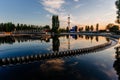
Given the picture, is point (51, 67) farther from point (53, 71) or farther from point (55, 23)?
point (55, 23)

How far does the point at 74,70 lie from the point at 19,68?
1053cm

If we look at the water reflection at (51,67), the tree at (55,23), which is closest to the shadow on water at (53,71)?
the water reflection at (51,67)

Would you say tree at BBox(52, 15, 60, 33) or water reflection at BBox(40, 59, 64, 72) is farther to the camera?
tree at BBox(52, 15, 60, 33)

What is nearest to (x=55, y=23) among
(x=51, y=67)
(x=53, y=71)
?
(x=51, y=67)

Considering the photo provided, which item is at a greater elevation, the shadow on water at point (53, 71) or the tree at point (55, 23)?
the tree at point (55, 23)

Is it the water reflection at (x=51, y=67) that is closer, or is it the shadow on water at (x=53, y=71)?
the shadow on water at (x=53, y=71)

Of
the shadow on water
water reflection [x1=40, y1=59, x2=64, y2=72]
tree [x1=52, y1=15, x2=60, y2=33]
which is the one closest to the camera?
the shadow on water

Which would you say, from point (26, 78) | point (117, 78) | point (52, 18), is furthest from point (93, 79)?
point (52, 18)

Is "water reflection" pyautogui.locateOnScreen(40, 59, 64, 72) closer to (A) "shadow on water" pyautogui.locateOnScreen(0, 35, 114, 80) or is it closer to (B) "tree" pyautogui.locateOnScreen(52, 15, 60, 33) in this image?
(A) "shadow on water" pyautogui.locateOnScreen(0, 35, 114, 80)

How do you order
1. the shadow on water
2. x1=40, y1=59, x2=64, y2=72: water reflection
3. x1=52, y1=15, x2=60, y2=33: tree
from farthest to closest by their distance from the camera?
x1=52, y1=15, x2=60, y2=33: tree, x1=40, y1=59, x2=64, y2=72: water reflection, the shadow on water

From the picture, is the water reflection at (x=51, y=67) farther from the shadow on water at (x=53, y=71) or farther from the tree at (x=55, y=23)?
the tree at (x=55, y=23)

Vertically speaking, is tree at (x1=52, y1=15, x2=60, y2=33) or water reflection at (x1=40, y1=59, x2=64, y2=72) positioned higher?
tree at (x1=52, y1=15, x2=60, y2=33)

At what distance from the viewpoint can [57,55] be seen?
4175 centimetres

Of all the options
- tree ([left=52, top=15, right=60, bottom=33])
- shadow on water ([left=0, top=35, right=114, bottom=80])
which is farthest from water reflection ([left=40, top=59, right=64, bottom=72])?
tree ([left=52, top=15, right=60, bottom=33])
